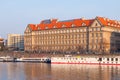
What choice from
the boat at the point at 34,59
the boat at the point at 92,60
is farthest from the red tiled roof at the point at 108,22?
the boat at the point at 92,60

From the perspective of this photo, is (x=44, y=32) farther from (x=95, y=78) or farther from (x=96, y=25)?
(x=95, y=78)

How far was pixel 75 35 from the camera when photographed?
124938 millimetres

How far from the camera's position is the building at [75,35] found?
384 feet

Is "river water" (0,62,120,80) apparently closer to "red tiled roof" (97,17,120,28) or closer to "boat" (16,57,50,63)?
"boat" (16,57,50,63)

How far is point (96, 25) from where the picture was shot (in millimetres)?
117750

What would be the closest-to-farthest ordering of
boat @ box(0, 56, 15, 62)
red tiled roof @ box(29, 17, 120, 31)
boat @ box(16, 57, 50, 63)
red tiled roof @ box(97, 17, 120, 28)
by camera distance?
boat @ box(16, 57, 50, 63)
boat @ box(0, 56, 15, 62)
red tiled roof @ box(97, 17, 120, 28)
red tiled roof @ box(29, 17, 120, 31)

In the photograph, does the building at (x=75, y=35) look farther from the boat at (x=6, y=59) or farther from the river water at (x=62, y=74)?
the river water at (x=62, y=74)

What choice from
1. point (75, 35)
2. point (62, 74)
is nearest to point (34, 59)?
point (75, 35)

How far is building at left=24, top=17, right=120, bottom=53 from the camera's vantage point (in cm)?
11700

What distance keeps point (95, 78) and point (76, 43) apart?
75.1m

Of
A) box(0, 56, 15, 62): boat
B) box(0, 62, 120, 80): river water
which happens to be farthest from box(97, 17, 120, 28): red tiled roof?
box(0, 62, 120, 80): river water

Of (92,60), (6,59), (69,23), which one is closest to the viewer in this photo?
(92,60)

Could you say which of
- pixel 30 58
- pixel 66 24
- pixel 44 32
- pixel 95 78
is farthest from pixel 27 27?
pixel 95 78

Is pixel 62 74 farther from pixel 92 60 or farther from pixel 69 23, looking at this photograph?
pixel 69 23
